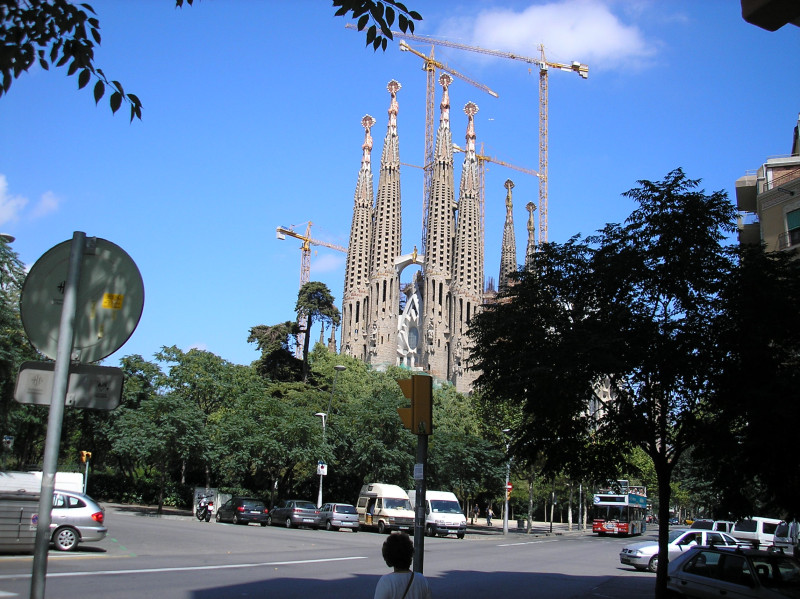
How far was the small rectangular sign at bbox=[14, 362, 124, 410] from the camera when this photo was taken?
409 cm

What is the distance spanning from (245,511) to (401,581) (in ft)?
108

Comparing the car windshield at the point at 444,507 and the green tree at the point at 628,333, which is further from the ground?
the green tree at the point at 628,333

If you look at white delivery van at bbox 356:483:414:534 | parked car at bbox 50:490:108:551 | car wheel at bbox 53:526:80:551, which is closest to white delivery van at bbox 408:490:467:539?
white delivery van at bbox 356:483:414:534

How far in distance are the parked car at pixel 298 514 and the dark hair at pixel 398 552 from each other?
31278mm

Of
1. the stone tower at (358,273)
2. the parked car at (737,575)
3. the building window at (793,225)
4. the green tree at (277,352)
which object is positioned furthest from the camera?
the stone tower at (358,273)

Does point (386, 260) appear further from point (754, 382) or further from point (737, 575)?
point (737, 575)

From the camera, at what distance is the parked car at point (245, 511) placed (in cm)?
3556

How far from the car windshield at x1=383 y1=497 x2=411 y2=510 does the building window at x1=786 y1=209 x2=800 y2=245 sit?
2095 cm

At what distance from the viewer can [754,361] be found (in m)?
11.3

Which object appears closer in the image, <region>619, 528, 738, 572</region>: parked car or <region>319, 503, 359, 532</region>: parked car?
<region>619, 528, 738, 572</region>: parked car

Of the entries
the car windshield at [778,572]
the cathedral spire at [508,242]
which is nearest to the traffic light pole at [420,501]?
the car windshield at [778,572]

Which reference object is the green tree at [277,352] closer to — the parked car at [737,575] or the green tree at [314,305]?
the green tree at [314,305]

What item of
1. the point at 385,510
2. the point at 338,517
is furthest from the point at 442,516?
the point at 338,517

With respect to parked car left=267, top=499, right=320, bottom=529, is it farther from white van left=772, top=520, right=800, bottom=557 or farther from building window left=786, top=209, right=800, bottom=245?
building window left=786, top=209, right=800, bottom=245
